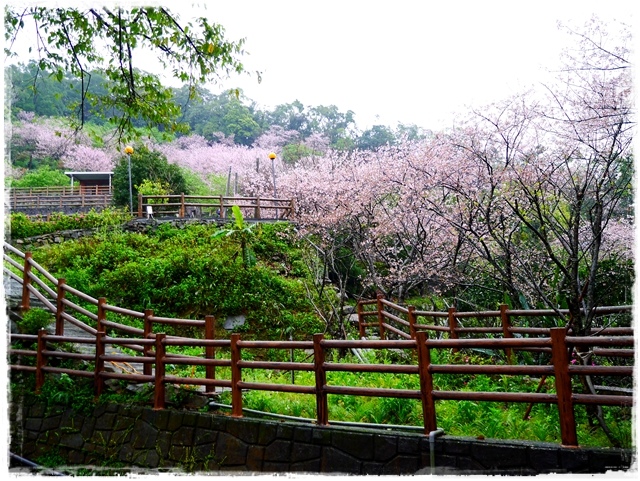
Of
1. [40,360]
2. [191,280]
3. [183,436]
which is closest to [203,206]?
[191,280]

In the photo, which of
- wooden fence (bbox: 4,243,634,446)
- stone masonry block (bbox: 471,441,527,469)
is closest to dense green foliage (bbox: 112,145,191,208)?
wooden fence (bbox: 4,243,634,446)

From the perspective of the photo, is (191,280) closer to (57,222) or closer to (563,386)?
(57,222)

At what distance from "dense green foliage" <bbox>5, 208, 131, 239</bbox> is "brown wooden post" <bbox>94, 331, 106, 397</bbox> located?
1163 cm

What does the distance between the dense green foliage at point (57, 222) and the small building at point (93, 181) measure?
11.9 meters

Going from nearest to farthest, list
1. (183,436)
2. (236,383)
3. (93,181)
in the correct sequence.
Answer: (236,383)
(183,436)
(93,181)

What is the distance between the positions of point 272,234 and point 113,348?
32.8 ft

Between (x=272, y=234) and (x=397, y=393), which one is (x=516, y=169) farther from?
(x=272, y=234)

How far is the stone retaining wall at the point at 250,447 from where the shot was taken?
3965 mm

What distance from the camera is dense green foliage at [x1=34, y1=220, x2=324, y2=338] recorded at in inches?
511

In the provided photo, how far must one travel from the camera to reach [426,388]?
15.0 ft

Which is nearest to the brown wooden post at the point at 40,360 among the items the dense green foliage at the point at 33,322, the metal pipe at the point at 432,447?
the dense green foliage at the point at 33,322

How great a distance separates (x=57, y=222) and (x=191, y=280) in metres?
6.93

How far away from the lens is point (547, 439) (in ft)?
15.1

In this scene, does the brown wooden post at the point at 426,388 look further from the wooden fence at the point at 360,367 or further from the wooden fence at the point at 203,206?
the wooden fence at the point at 203,206
